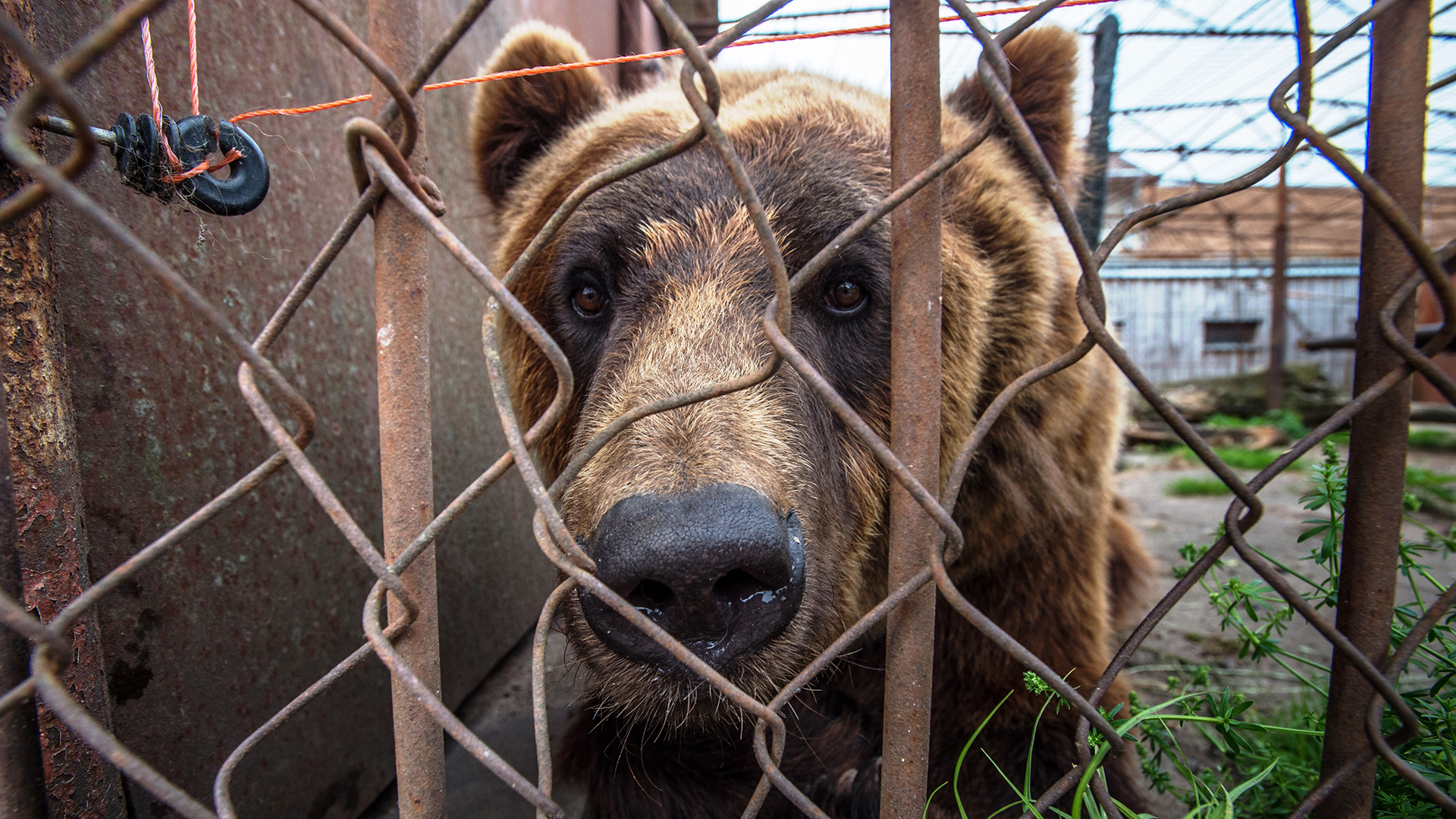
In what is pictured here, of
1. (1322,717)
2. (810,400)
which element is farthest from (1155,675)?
(810,400)

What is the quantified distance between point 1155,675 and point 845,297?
8.11ft

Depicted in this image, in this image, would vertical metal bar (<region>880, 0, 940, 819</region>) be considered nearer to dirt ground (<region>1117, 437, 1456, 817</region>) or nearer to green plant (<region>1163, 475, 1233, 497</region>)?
dirt ground (<region>1117, 437, 1456, 817</region>)

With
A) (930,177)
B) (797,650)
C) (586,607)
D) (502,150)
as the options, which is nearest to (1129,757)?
(797,650)

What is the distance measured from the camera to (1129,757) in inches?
77.3

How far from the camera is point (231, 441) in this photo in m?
1.62

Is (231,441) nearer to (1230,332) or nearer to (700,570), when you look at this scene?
(700,570)

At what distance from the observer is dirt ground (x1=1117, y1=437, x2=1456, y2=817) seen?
283 centimetres

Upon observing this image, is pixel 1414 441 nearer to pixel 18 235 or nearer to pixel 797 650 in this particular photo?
pixel 797 650

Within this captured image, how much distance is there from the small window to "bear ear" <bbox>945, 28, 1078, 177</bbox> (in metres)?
20.1

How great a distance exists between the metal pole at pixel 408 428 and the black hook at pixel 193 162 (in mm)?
416

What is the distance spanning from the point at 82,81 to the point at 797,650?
70.5 inches

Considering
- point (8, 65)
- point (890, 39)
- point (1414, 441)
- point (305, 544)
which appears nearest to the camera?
point (890, 39)

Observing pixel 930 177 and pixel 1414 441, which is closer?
pixel 930 177

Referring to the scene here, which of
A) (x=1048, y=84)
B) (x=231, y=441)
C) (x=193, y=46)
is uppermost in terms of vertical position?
(x=1048, y=84)
